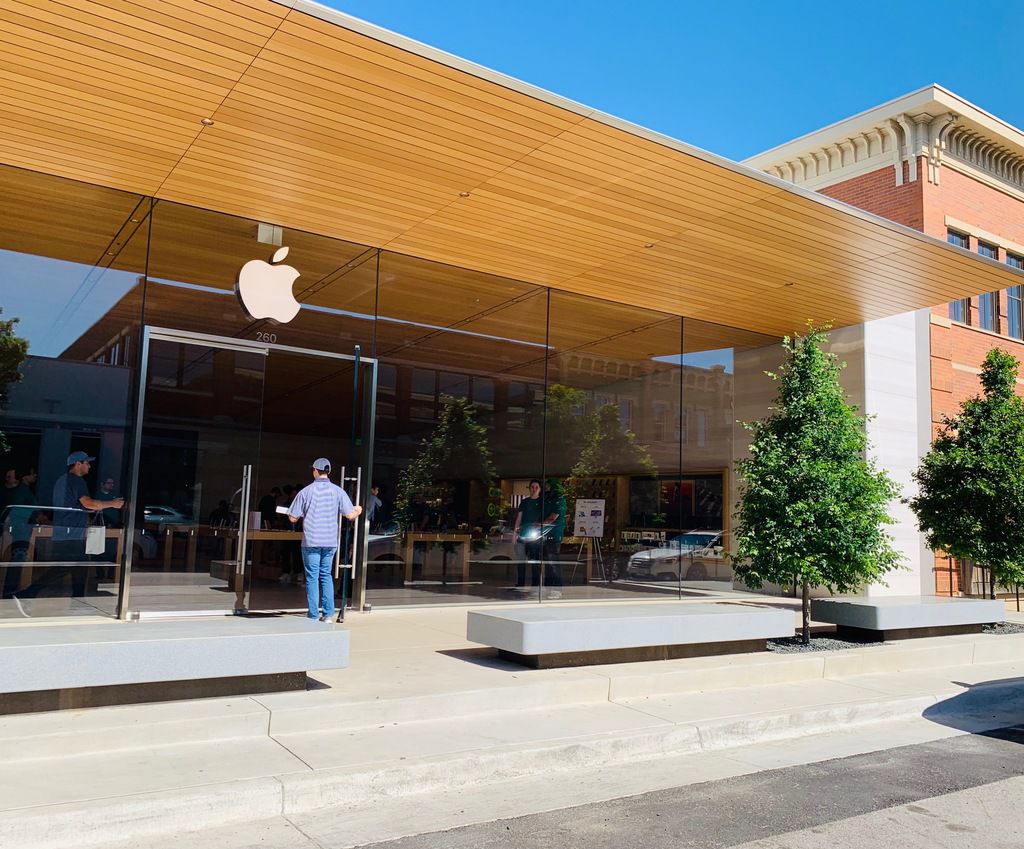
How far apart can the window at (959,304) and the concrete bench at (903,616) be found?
7.97 m

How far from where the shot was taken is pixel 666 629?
8.77 meters

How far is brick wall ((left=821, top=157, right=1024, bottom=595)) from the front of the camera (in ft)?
56.2

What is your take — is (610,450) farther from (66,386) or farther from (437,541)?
(66,386)

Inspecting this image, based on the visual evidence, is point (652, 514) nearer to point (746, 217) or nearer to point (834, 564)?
point (834, 564)

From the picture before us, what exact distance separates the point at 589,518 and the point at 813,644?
5.10m

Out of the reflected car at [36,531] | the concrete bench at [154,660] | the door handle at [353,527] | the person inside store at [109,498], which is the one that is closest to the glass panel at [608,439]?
the door handle at [353,527]

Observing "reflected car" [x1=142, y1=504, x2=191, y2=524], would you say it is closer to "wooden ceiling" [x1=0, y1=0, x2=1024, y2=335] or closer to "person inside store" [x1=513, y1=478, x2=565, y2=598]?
"wooden ceiling" [x1=0, y1=0, x2=1024, y2=335]

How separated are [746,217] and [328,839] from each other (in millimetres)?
8480

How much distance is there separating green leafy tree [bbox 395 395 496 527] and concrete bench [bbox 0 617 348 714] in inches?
354

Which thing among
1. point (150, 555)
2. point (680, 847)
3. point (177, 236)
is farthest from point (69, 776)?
point (177, 236)

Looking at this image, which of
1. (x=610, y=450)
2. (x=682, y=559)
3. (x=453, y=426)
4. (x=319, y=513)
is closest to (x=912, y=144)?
(x=610, y=450)

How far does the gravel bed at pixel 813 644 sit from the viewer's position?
10.1 metres

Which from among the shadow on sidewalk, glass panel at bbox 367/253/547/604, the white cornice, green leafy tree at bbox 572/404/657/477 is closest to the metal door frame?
glass panel at bbox 367/253/547/604

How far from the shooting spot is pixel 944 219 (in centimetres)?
1752
